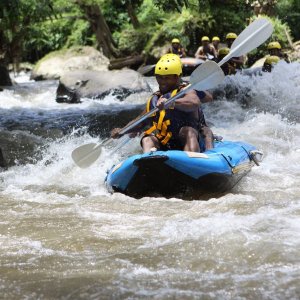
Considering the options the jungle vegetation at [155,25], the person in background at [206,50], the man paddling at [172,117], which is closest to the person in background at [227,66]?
the person in background at [206,50]

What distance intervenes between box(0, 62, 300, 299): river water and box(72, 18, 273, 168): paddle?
1.09 ft

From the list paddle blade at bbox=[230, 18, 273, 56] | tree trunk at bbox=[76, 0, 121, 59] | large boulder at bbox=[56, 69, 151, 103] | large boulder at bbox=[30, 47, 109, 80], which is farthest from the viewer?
tree trunk at bbox=[76, 0, 121, 59]

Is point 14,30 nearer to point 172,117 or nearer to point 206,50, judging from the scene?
point 206,50

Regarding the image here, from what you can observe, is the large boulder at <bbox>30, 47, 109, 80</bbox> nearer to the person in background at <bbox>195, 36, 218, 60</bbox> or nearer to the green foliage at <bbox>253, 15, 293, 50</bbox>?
the person in background at <bbox>195, 36, 218, 60</bbox>

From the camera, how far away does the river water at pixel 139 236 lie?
7.47 feet

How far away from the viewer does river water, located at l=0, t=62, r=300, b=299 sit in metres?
2.28

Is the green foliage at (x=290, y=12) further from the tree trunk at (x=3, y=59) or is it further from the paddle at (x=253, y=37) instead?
the paddle at (x=253, y=37)

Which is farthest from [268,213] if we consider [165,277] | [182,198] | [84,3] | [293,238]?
[84,3]

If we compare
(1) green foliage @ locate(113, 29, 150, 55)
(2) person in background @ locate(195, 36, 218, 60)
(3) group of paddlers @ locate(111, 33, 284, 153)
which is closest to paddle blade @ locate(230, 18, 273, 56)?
(3) group of paddlers @ locate(111, 33, 284, 153)

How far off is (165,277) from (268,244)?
0.74 metres

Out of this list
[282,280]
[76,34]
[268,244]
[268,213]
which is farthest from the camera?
[76,34]

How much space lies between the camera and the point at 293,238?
2.78 meters

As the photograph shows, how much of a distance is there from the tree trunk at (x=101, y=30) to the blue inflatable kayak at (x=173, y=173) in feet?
49.2

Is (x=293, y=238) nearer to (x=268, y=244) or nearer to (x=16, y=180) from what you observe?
(x=268, y=244)
